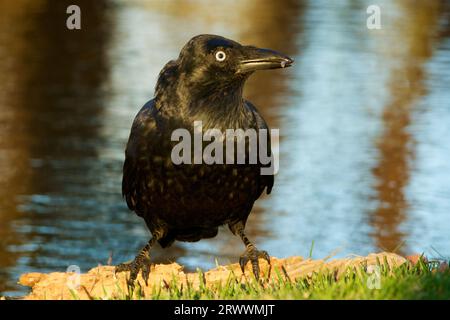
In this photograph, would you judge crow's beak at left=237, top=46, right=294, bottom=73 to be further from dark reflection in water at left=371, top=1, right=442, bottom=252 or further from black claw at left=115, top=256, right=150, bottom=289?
dark reflection in water at left=371, top=1, right=442, bottom=252

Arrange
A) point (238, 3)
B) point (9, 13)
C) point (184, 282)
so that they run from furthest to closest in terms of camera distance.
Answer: point (238, 3), point (9, 13), point (184, 282)

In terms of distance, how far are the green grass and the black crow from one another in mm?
490

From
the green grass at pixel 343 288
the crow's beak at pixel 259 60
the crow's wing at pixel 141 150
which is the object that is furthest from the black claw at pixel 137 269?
the crow's beak at pixel 259 60

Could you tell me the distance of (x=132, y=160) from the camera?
277 inches

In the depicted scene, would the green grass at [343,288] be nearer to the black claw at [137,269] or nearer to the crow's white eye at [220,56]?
the black claw at [137,269]

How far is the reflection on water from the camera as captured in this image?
13.0m

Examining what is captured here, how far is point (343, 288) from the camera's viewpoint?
579 cm

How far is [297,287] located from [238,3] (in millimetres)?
33732

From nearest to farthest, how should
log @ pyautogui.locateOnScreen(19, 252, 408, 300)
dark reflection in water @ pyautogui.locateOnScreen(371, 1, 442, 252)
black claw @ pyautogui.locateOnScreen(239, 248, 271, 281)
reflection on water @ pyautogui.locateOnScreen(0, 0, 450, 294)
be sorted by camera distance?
1. log @ pyautogui.locateOnScreen(19, 252, 408, 300)
2. black claw @ pyautogui.locateOnScreen(239, 248, 271, 281)
3. reflection on water @ pyautogui.locateOnScreen(0, 0, 450, 294)
4. dark reflection in water @ pyautogui.locateOnScreen(371, 1, 442, 252)

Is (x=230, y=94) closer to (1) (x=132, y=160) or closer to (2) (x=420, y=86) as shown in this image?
(1) (x=132, y=160)

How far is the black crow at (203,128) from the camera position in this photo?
6688 mm

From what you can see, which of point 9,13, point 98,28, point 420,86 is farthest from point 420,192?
point 9,13

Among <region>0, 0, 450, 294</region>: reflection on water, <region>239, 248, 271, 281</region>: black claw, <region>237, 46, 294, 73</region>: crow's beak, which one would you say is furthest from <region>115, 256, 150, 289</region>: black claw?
<region>0, 0, 450, 294</region>: reflection on water

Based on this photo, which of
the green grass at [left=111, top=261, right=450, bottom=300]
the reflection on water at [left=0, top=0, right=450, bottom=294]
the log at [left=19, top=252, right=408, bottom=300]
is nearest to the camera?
the green grass at [left=111, top=261, right=450, bottom=300]
